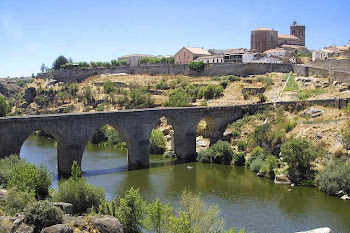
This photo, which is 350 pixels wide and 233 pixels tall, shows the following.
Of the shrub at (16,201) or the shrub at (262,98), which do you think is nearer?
the shrub at (16,201)

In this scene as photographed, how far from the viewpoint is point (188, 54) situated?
72688mm

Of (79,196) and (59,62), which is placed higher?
(59,62)

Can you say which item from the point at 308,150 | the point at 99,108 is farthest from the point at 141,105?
the point at 308,150

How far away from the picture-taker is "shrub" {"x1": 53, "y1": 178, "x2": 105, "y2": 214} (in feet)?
67.2

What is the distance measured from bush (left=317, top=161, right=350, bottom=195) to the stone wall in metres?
30.9

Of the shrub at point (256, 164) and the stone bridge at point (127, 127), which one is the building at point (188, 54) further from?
the shrub at point (256, 164)

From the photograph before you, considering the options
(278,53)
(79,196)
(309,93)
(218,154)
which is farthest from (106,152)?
(278,53)

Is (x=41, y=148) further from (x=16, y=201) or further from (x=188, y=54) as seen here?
(x=188, y=54)

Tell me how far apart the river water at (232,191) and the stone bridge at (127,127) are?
6.18 feet

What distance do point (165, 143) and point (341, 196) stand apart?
61.3ft

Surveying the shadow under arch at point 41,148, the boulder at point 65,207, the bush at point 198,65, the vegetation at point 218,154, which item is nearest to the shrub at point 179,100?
the bush at point 198,65

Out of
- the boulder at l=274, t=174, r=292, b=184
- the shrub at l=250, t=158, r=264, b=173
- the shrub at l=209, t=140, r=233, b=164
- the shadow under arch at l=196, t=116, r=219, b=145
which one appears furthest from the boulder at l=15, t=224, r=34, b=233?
the shadow under arch at l=196, t=116, r=219, b=145

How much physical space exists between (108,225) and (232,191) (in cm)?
1251

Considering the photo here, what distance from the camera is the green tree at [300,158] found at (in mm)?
29000
